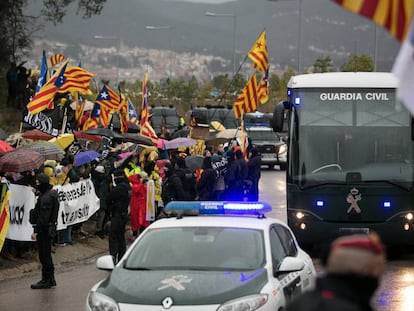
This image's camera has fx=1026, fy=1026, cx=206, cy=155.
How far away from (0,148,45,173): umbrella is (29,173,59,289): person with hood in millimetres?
1617

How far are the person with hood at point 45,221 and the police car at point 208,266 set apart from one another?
4.05 metres

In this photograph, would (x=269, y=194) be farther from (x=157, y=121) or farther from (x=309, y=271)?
(x=309, y=271)

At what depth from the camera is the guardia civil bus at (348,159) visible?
57.6 feet

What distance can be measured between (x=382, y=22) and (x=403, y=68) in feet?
2.19

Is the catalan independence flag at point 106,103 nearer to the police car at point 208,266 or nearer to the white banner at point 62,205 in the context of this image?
the white banner at point 62,205

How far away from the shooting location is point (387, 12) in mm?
6191

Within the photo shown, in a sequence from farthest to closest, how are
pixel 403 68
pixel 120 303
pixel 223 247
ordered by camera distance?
pixel 223 247, pixel 120 303, pixel 403 68

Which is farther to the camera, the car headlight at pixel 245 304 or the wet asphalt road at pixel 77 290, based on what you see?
the wet asphalt road at pixel 77 290

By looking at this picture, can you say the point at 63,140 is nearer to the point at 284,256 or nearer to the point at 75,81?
the point at 75,81

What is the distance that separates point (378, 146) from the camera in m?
17.9

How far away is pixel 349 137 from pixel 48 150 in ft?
19.1

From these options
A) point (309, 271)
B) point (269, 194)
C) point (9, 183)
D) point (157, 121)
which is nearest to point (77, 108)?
point (269, 194)

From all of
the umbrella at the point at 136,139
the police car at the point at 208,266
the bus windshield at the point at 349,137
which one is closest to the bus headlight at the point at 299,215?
the bus windshield at the point at 349,137

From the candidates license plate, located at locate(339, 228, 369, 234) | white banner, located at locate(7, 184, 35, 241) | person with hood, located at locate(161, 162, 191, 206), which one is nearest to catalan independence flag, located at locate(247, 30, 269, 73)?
person with hood, located at locate(161, 162, 191, 206)
